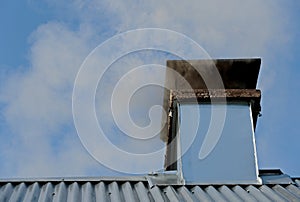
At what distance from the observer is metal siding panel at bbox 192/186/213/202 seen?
279cm

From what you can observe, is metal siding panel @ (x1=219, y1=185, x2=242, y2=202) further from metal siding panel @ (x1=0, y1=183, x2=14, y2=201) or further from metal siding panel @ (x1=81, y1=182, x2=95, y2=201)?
metal siding panel @ (x1=0, y1=183, x2=14, y2=201)

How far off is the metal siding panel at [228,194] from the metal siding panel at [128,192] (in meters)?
0.44

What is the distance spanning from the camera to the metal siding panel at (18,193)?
274cm

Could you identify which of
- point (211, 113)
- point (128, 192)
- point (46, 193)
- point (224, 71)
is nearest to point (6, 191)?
point (46, 193)

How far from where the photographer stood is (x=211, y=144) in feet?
11.4

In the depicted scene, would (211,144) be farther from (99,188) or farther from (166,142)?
(99,188)

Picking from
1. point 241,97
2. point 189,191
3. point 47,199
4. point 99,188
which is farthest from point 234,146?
point 47,199

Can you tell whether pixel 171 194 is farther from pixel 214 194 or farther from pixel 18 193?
pixel 18 193

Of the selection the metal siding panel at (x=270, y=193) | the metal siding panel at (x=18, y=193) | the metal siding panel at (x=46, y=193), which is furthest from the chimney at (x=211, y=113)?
the metal siding panel at (x=18, y=193)

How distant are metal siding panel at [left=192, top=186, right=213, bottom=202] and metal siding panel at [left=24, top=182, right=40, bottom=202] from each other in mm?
741

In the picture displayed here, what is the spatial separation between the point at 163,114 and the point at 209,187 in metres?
0.89

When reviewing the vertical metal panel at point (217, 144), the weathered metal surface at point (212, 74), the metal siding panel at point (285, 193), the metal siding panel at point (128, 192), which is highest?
the weathered metal surface at point (212, 74)

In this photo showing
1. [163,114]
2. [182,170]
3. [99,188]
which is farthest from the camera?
[163,114]

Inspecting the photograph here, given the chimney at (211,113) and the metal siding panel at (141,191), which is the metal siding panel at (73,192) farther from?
the chimney at (211,113)
